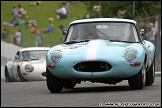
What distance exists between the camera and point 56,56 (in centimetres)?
1195

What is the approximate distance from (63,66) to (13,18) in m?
35.6

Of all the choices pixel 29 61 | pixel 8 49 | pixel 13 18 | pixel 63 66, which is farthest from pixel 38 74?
pixel 13 18

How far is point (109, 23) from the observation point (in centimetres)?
1350

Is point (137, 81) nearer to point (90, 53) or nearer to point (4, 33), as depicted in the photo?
point (90, 53)

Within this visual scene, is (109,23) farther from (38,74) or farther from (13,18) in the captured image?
(13,18)

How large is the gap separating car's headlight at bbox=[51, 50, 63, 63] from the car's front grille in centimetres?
34

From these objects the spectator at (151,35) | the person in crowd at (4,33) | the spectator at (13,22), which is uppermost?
the spectator at (13,22)

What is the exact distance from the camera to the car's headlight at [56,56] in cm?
1193

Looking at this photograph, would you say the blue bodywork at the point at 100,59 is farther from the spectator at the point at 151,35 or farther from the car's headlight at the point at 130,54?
the spectator at the point at 151,35

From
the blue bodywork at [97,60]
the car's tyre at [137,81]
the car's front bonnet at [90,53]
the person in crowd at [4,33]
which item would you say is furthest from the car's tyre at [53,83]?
the person in crowd at [4,33]

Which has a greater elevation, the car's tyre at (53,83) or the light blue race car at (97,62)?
the light blue race car at (97,62)

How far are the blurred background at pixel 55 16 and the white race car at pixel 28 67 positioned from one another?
2954 mm

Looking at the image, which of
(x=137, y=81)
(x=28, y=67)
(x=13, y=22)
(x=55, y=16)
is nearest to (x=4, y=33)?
(x=13, y=22)

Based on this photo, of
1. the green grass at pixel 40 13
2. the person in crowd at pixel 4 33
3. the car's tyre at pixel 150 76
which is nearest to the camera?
the car's tyre at pixel 150 76
